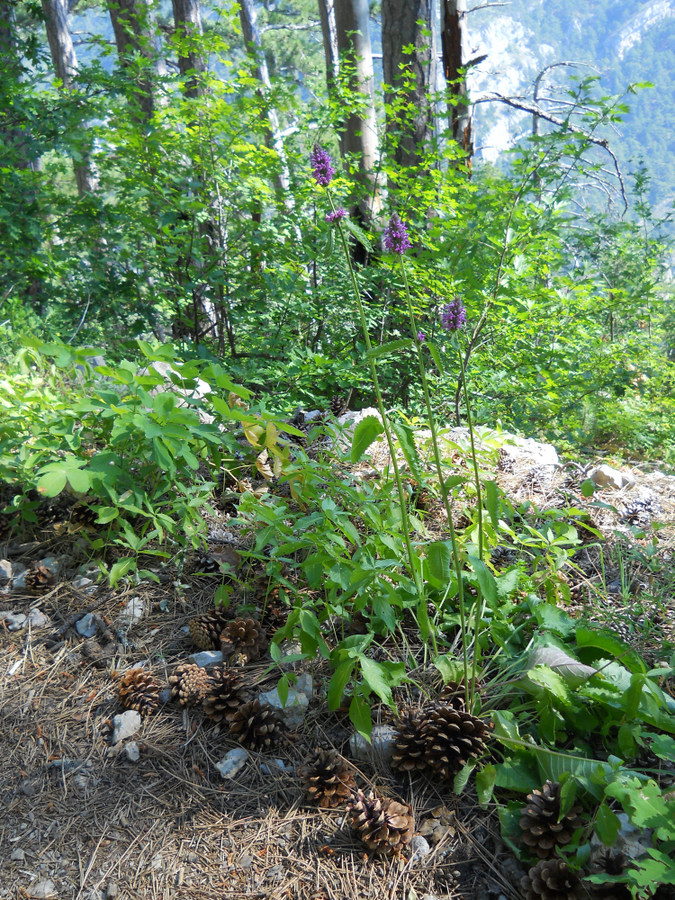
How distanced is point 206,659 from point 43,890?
63 centimetres

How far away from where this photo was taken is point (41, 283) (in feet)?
15.9

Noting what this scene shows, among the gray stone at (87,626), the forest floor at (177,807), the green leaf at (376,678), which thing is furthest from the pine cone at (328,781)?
the gray stone at (87,626)

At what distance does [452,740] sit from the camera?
130 cm

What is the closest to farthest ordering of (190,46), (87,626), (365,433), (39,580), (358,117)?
(365,433), (87,626), (39,580), (190,46), (358,117)

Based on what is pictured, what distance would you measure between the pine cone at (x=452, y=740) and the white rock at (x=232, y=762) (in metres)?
0.48

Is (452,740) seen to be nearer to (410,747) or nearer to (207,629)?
(410,747)

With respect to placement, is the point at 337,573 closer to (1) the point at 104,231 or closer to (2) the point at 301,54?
(1) the point at 104,231

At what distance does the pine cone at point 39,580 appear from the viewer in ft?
6.29

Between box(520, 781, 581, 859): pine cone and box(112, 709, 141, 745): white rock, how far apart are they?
3.38 feet

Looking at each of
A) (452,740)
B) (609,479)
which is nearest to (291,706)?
(452,740)

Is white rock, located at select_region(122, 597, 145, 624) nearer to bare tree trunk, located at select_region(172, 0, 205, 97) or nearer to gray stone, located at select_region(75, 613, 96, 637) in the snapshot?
gray stone, located at select_region(75, 613, 96, 637)

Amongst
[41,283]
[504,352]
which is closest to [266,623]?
[504,352]

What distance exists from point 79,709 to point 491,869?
1175mm

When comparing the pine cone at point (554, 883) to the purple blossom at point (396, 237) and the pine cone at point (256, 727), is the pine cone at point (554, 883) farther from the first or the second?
the purple blossom at point (396, 237)
